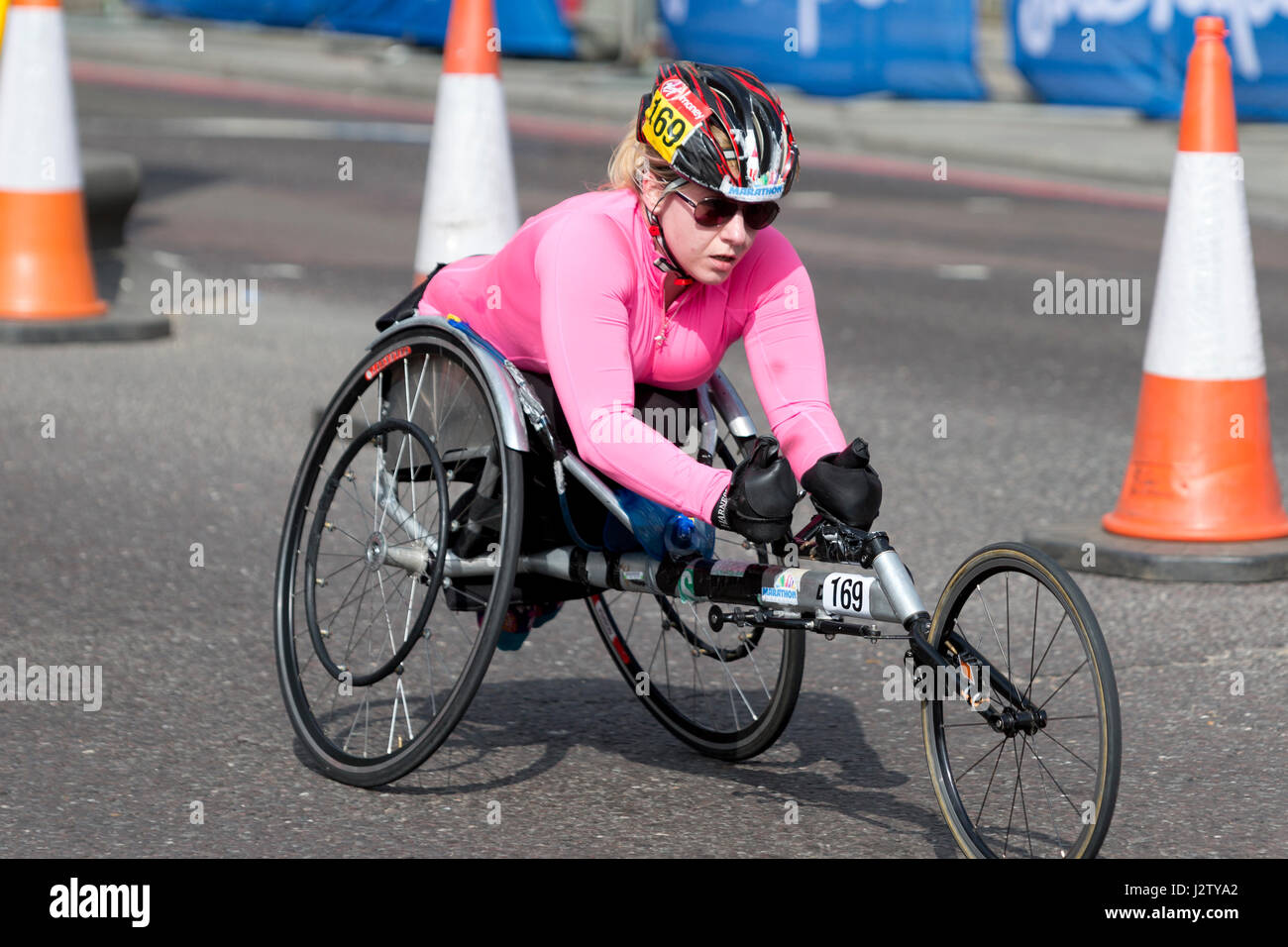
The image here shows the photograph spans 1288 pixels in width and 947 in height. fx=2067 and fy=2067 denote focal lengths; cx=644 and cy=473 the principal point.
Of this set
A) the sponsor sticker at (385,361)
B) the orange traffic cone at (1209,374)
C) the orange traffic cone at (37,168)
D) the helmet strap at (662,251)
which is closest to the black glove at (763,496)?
the helmet strap at (662,251)

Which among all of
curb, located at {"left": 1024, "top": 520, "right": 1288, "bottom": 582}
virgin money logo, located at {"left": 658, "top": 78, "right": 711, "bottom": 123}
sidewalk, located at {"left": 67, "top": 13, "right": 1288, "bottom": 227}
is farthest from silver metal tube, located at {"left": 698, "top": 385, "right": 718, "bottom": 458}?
sidewalk, located at {"left": 67, "top": 13, "right": 1288, "bottom": 227}

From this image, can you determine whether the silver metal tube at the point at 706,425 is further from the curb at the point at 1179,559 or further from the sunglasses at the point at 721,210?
the curb at the point at 1179,559

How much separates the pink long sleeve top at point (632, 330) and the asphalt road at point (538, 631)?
74 cm

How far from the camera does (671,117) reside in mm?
3953

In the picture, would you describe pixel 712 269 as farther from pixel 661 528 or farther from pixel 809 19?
pixel 809 19

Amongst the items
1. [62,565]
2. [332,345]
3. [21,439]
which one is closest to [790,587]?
[62,565]

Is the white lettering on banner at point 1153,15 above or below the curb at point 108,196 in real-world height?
above

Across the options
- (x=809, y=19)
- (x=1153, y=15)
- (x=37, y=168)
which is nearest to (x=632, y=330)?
(x=37, y=168)

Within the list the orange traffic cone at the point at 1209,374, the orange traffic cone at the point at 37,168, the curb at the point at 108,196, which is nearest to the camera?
the orange traffic cone at the point at 1209,374

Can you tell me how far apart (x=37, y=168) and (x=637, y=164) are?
511 cm

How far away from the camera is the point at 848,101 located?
19844mm

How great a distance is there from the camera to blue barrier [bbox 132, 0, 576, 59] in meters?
22.4

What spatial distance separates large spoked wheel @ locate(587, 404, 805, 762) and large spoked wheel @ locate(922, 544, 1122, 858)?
15.6 inches

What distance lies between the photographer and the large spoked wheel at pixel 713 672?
4.46 m
